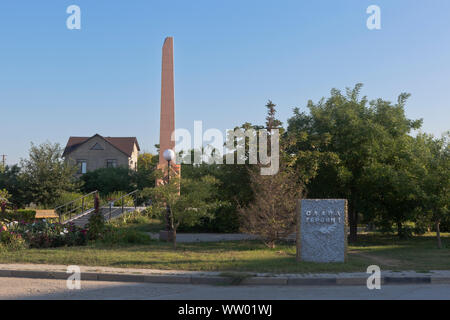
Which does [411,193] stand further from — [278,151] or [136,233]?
[136,233]

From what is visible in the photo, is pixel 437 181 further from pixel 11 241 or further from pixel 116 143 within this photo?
pixel 116 143

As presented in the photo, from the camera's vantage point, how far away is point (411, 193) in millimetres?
15789

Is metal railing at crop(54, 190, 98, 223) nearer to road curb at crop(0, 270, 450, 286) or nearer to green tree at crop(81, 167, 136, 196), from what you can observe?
green tree at crop(81, 167, 136, 196)

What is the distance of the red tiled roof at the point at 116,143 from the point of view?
188ft

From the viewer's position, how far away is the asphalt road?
26.0ft

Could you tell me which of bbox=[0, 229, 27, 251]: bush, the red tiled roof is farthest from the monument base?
the red tiled roof

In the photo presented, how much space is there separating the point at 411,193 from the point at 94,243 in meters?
11.5

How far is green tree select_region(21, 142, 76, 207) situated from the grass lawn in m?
14.0

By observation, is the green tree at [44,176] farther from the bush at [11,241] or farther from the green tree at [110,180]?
the bush at [11,241]

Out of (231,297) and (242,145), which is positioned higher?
(242,145)

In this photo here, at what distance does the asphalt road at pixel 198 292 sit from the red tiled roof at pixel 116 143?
48.9m

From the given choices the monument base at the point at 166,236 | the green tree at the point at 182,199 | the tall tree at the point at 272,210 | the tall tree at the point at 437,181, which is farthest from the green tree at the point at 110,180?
the tall tree at the point at 437,181
